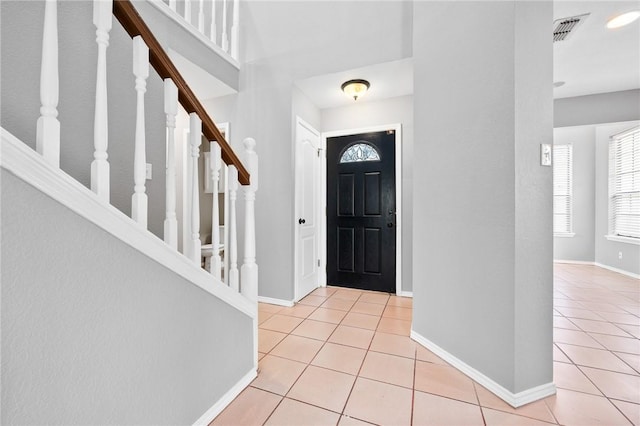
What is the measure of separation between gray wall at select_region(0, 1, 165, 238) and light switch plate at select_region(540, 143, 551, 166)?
2636 mm

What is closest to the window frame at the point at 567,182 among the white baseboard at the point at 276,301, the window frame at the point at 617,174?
the window frame at the point at 617,174

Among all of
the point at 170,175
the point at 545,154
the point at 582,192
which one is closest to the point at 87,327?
the point at 170,175

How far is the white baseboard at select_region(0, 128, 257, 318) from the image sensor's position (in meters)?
0.71

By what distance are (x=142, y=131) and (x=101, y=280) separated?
0.60m

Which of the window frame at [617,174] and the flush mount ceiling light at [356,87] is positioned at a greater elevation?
the flush mount ceiling light at [356,87]

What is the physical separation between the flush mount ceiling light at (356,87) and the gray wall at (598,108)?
126 inches

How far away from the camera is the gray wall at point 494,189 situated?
59.4 inches

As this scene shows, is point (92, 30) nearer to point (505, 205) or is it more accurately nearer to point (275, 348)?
point (275, 348)

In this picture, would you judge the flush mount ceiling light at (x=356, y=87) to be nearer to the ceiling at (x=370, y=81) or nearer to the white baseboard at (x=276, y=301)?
the ceiling at (x=370, y=81)

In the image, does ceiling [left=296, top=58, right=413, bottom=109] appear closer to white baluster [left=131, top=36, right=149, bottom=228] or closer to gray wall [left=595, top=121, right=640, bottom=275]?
white baluster [left=131, top=36, right=149, bottom=228]

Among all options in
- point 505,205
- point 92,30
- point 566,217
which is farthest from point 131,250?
point 566,217

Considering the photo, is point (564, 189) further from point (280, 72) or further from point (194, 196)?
point (194, 196)

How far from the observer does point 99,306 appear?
2.99ft

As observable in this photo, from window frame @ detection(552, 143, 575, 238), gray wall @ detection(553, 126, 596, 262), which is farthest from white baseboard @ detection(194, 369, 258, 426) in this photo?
window frame @ detection(552, 143, 575, 238)
